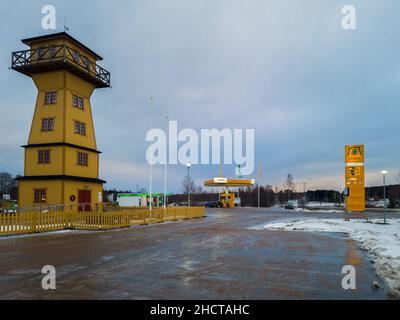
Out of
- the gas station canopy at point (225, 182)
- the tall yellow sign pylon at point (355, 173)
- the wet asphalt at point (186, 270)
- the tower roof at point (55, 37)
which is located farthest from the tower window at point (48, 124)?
the gas station canopy at point (225, 182)

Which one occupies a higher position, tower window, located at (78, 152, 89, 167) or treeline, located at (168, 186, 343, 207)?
tower window, located at (78, 152, 89, 167)

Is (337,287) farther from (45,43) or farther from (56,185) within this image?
(45,43)

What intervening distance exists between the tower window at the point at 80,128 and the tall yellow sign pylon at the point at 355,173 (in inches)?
1246

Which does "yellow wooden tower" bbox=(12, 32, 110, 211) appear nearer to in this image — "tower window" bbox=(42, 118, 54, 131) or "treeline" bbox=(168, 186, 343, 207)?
"tower window" bbox=(42, 118, 54, 131)

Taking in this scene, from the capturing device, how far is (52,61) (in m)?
31.3

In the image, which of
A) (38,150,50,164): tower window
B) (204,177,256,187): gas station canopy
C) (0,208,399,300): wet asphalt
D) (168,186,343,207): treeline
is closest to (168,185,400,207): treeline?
(168,186,343,207): treeline

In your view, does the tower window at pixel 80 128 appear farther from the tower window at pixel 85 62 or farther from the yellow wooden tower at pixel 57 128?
the tower window at pixel 85 62

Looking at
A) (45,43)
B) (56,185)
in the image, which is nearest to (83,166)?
(56,185)

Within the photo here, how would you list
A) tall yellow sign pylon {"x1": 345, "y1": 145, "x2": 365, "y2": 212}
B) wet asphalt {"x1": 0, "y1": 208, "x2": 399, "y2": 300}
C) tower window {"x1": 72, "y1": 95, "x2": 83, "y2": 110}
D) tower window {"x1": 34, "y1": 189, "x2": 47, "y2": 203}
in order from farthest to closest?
1. tall yellow sign pylon {"x1": 345, "y1": 145, "x2": 365, "y2": 212}
2. tower window {"x1": 72, "y1": 95, "x2": 83, "y2": 110}
3. tower window {"x1": 34, "y1": 189, "x2": 47, "y2": 203}
4. wet asphalt {"x1": 0, "y1": 208, "x2": 399, "y2": 300}

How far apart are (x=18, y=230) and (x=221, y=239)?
35.9 feet

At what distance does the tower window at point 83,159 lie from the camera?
1328 inches

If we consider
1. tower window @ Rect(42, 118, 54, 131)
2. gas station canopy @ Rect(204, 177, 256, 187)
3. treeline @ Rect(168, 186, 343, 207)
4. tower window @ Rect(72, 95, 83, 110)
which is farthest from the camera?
treeline @ Rect(168, 186, 343, 207)

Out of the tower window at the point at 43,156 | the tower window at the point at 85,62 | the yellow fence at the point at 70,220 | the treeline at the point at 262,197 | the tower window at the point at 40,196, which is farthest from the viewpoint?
the treeline at the point at 262,197

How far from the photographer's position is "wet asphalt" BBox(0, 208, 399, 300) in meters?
7.10
